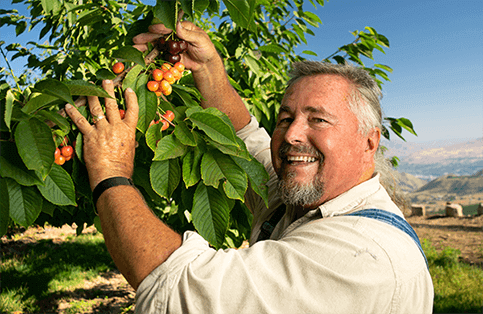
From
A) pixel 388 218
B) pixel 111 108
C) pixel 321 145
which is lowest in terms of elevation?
pixel 388 218

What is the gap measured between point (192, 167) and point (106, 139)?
321 millimetres

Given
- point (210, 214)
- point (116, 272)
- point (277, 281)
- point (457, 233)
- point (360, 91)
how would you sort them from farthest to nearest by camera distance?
1. point (457, 233)
2. point (116, 272)
3. point (360, 91)
4. point (210, 214)
5. point (277, 281)

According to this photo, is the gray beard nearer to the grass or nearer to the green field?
the green field

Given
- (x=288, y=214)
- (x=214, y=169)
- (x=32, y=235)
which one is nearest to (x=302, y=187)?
(x=288, y=214)

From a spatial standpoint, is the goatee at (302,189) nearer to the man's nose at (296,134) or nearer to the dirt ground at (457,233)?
the man's nose at (296,134)

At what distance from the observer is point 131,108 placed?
4.21 ft

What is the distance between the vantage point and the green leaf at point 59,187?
1.19m

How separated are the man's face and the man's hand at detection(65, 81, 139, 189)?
65cm

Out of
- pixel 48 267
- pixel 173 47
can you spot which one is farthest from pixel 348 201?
pixel 48 267

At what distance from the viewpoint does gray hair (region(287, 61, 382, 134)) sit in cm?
151

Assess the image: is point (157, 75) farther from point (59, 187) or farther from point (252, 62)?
point (252, 62)

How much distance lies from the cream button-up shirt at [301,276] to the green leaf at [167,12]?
2.38 ft

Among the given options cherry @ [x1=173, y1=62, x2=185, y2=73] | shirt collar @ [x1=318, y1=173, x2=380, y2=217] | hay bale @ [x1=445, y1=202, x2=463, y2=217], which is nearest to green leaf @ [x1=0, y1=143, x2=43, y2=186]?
cherry @ [x1=173, y1=62, x2=185, y2=73]

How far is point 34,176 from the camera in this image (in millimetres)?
1169
